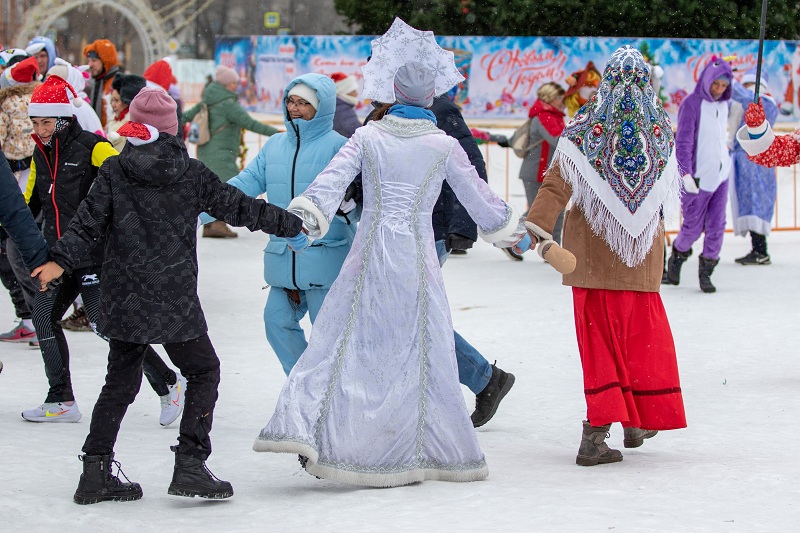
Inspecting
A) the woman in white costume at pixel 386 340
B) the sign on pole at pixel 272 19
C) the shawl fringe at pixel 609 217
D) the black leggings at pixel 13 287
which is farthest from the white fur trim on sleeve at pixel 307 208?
Result: the sign on pole at pixel 272 19

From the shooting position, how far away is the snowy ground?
4203mm

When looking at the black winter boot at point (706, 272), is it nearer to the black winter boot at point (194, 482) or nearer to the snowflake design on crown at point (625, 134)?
the snowflake design on crown at point (625, 134)

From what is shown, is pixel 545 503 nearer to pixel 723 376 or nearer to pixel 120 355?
pixel 120 355

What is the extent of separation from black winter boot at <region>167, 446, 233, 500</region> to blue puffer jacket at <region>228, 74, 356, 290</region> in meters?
1.06

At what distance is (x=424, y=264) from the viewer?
4.73 metres

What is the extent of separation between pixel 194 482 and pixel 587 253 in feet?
6.03

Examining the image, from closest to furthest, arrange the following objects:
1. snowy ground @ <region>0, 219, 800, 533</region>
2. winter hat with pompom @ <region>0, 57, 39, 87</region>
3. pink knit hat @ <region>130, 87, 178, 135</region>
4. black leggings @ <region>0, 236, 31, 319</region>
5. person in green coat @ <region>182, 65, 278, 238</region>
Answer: snowy ground @ <region>0, 219, 800, 533</region> → pink knit hat @ <region>130, 87, 178, 135</region> → black leggings @ <region>0, 236, 31, 319</region> → winter hat with pompom @ <region>0, 57, 39, 87</region> → person in green coat @ <region>182, 65, 278, 238</region>

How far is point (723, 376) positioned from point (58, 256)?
397 cm

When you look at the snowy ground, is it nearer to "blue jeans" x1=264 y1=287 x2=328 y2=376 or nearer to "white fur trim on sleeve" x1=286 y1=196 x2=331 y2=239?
"blue jeans" x1=264 y1=287 x2=328 y2=376

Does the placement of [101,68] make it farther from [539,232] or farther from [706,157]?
[539,232]

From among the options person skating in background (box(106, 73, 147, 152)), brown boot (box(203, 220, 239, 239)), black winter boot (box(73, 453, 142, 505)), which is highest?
person skating in background (box(106, 73, 147, 152))

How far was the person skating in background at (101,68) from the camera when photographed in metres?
10.1

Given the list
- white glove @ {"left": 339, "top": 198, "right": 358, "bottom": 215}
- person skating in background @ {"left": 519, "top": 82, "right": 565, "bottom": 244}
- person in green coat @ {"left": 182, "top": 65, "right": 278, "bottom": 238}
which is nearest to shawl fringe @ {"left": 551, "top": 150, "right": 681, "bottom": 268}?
white glove @ {"left": 339, "top": 198, "right": 358, "bottom": 215}

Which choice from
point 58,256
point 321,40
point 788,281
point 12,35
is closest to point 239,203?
point 58,256
